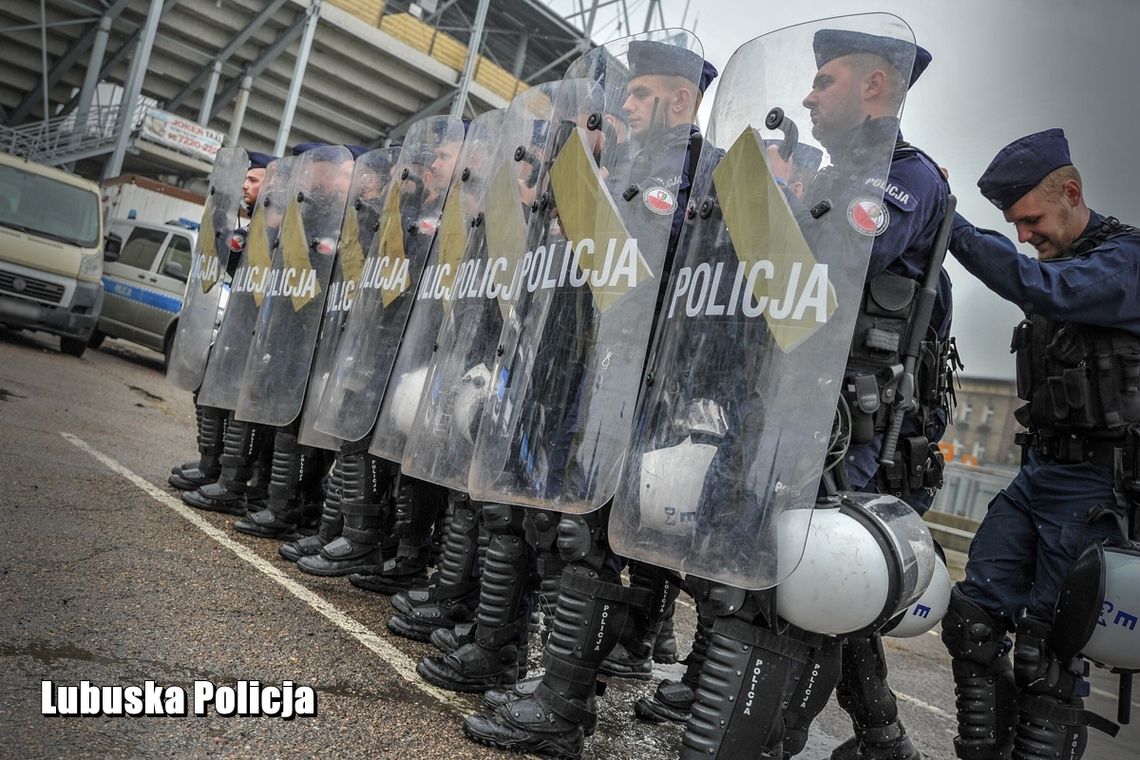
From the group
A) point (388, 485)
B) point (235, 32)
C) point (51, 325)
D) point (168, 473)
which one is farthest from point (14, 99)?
point (388, 485)

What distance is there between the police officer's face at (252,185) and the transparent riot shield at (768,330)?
3441 mm

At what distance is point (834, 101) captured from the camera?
90.4 inches

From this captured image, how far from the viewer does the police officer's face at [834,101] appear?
2270 millimetres

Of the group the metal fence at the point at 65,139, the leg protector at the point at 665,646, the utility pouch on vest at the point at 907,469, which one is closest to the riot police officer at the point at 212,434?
the leg protector at the point at 665,646

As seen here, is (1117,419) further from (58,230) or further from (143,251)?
(143,251)

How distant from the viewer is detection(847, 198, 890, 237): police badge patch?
7.27 ft

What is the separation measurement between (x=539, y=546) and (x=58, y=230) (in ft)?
30.0

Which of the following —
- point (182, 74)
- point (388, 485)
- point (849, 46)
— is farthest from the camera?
point (182, 74)

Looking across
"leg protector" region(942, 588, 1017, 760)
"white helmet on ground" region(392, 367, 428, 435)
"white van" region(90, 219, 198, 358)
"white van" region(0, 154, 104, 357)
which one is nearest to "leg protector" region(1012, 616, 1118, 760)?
"leg protector" region(942, 588, 1017, 760)

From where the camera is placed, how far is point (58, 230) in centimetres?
1014

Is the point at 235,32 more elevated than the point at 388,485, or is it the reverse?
the point at 235,32

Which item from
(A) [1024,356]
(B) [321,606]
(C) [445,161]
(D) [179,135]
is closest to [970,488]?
(A) [1024,356]

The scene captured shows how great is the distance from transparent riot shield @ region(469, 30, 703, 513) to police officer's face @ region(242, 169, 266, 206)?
284 cm

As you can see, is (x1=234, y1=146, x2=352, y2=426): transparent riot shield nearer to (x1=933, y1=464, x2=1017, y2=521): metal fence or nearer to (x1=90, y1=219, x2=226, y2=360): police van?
(x1=90, y1=219, x2=226, y2=360): police van
